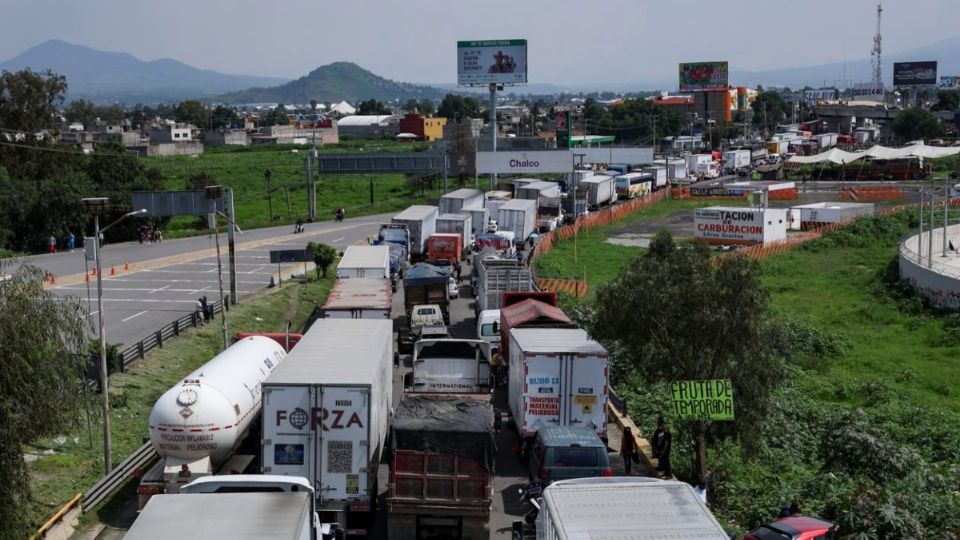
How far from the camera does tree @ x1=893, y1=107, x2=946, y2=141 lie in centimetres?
16462

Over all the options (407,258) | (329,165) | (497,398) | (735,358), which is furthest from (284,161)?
(735,358)

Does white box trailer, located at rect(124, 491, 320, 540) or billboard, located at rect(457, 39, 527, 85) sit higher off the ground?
billboard, located at rect(457, 39, 527, 85)

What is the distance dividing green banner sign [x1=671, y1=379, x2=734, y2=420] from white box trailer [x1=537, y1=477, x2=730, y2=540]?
4.90 metres

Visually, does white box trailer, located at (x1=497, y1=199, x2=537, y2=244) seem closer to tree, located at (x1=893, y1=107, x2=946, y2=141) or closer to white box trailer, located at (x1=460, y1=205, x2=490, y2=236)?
white box trailer, located at (x1=460, y1=205, x2=490, y2=236)

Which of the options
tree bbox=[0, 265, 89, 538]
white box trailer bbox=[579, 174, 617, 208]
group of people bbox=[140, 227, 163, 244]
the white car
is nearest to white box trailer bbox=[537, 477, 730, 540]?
tree bbox=[0, 265, 89, 538]

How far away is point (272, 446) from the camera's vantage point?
1722 centimetres

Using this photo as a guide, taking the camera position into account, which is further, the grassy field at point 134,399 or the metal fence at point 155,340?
the metal fence at point 155,340

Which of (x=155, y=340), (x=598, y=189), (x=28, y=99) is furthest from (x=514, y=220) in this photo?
(x=28, y=99)

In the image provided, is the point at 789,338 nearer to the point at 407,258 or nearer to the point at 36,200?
the point at 407,258

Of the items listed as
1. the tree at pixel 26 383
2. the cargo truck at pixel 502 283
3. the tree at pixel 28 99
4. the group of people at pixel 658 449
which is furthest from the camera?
the tree at pixel 28 99

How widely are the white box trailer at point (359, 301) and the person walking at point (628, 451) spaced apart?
10.8 metres

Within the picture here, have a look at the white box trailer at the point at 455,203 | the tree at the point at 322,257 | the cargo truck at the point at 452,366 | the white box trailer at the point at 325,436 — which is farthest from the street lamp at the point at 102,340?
the white box trailer at the point at 455,203

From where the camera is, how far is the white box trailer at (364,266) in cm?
3872

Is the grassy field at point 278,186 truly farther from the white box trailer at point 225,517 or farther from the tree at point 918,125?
the tree at point 918,125
